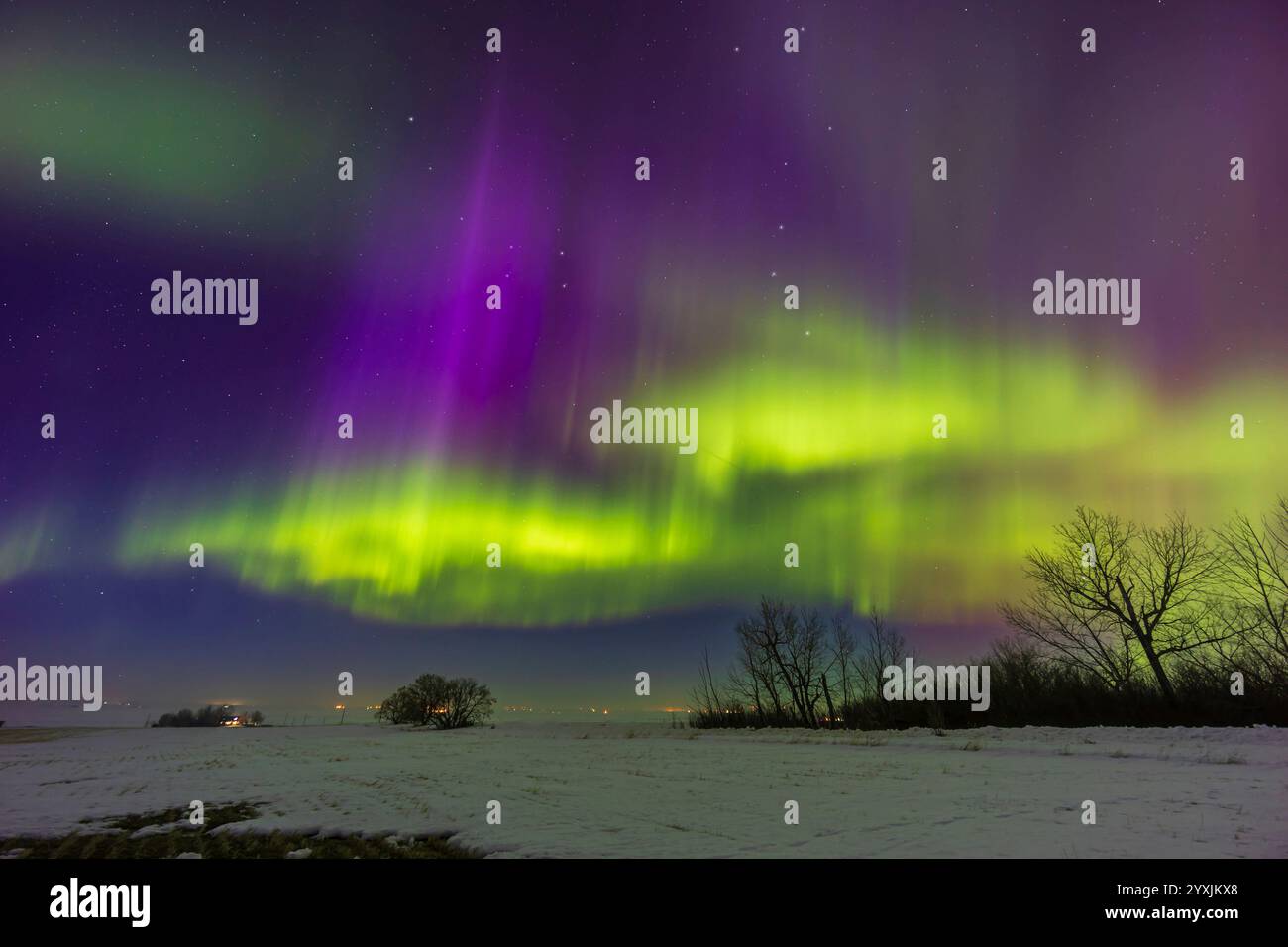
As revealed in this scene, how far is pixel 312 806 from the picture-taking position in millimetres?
17172

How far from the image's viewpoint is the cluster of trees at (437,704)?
6906 cm

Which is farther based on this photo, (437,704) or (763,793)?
(437,704)

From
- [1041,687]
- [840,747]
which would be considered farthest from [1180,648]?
[840,747]

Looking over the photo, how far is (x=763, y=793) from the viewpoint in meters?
17.9

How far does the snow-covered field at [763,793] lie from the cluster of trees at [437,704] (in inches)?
1439

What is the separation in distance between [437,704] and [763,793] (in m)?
57.8

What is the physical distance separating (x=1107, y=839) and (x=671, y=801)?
29.2 feet
